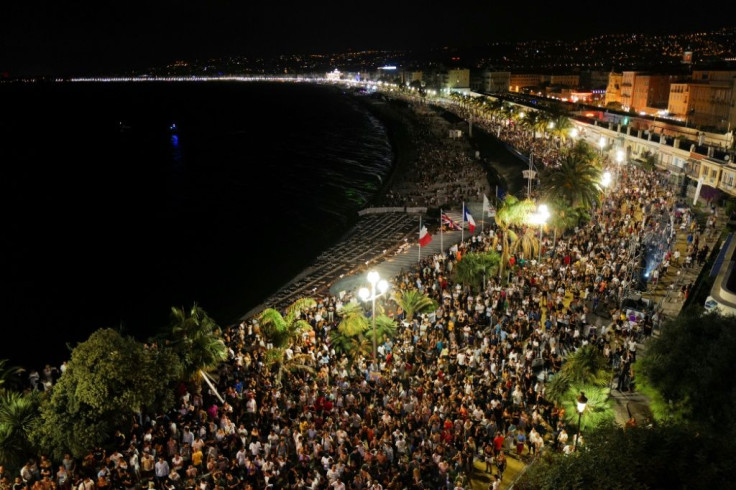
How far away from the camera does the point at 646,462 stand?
310 inches

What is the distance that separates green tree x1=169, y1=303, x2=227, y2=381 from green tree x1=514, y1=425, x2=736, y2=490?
11228 millimetres

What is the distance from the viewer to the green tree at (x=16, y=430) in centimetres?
1353

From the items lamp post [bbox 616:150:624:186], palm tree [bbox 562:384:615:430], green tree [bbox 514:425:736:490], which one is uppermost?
green tree [bbox 514:425:736:490]

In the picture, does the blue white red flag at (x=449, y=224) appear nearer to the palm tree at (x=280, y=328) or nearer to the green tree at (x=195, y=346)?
the palm tree at (x=280, y=328)

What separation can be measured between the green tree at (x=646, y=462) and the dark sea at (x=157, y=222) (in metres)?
15.6

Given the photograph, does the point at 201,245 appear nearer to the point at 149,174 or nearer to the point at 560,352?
the point at 560,352

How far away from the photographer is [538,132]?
7456cm

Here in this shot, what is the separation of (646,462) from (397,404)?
799 cm

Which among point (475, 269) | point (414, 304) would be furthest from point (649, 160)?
point (414, 304)

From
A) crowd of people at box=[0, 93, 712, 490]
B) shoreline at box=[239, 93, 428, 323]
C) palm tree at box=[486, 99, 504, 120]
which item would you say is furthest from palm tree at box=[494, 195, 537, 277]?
palm tree at box=[486, 99, 504, 120]

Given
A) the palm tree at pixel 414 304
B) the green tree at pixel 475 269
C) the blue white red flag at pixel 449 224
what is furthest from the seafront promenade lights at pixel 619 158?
the palm tree at pixel 414 304

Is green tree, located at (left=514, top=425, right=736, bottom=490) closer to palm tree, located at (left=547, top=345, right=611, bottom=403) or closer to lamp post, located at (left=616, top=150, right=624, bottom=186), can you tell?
palm tree, located at (left=547, top=345, right=611, bottom=403)

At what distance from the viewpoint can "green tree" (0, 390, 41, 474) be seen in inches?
533

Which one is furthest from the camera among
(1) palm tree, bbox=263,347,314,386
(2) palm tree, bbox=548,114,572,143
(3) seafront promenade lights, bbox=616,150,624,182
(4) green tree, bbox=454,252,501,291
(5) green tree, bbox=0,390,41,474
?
(2) palm tree, bbox=548,114,572,143
